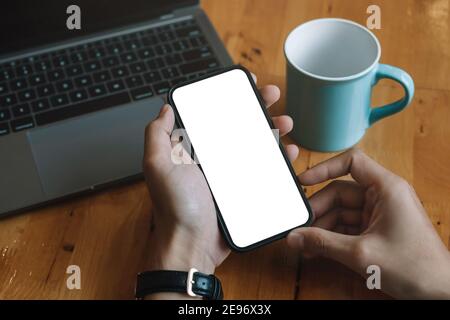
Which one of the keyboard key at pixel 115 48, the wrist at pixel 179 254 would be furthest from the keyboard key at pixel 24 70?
the wrist at pixel 179 254

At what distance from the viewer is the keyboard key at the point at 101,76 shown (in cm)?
72

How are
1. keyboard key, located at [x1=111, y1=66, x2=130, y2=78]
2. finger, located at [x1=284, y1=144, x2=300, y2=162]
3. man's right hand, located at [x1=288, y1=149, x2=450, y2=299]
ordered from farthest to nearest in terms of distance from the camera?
1. keyboard key, located at [x1=111, y1=66, x2=130, y2=78]
2. finger, located at [x1=284, y1=144, x2=300, y2=162]
3. man's right hand, located at [x1=288, y1=149, x2=450, y2=299]

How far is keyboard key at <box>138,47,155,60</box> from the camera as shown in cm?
74

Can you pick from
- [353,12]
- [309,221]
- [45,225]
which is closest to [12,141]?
[45,225]

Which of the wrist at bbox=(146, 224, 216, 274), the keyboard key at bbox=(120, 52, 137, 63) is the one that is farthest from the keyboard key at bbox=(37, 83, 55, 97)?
the wrist at bbox=(146, 224, 216, 274)

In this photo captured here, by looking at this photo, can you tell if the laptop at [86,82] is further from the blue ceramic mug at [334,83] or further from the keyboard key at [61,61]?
the blue ceramic mug at [334,83]

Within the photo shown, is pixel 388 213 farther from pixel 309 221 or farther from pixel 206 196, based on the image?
pixel 206 196

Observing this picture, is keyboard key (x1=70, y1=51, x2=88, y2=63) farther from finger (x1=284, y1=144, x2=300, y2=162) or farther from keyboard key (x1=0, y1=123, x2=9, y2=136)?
finger (x1=284, y1=144, x2=300, y2=162)

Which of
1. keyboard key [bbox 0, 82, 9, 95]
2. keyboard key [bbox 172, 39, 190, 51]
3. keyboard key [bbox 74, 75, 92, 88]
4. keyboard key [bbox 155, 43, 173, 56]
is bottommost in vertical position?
keyboard key [bbox 0, 82, 9, 95]

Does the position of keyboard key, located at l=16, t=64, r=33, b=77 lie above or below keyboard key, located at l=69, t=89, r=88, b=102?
above

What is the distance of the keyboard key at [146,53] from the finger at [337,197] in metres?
0.30

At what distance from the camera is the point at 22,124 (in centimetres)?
69

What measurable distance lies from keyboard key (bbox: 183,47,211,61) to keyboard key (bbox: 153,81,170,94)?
5 centimetres

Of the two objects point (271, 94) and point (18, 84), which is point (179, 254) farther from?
point (18, 84)
